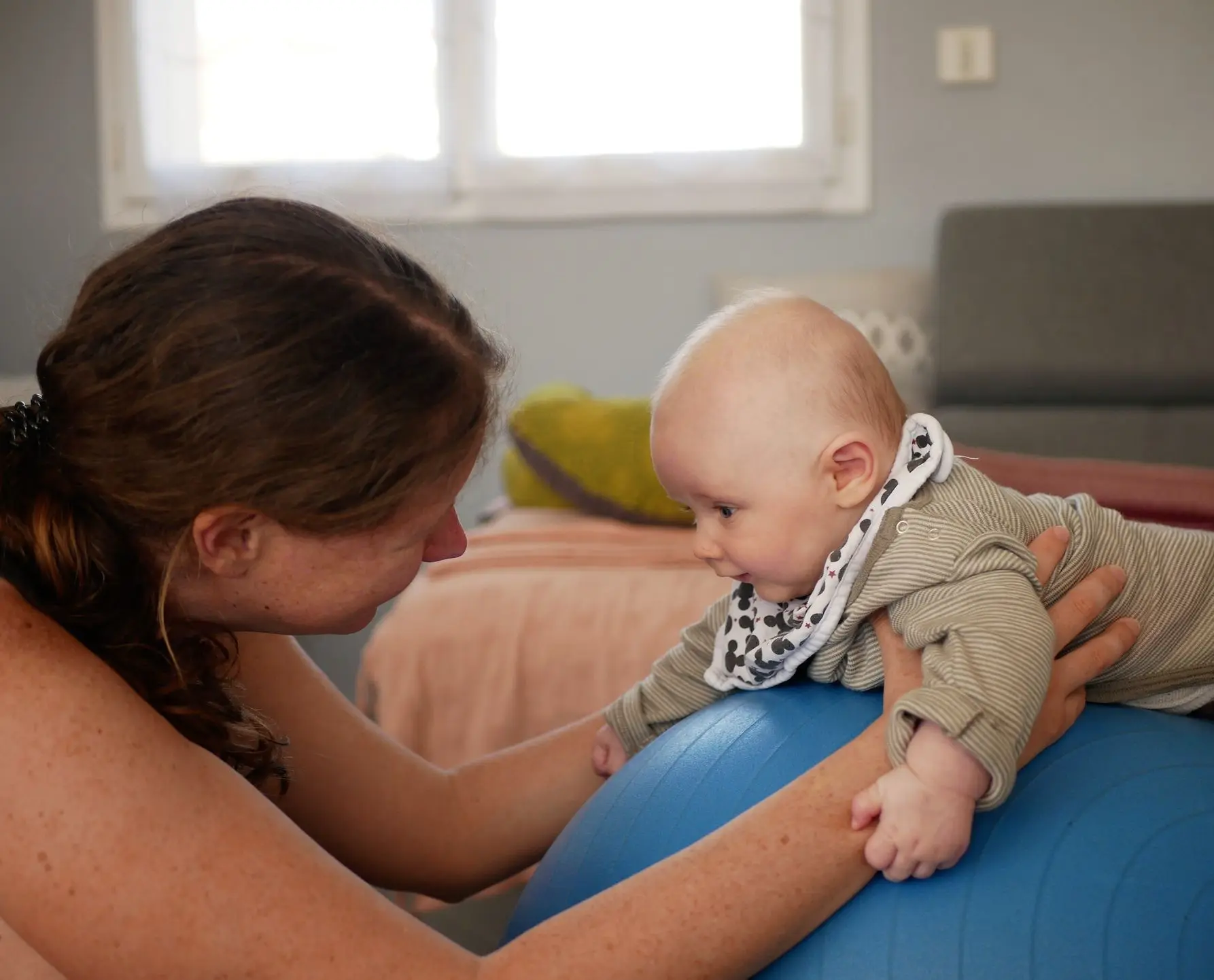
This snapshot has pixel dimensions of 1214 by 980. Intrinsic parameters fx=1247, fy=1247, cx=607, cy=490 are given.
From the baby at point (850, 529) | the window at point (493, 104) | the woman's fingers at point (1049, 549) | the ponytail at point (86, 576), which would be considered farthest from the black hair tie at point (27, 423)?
the window at point (493, 104)

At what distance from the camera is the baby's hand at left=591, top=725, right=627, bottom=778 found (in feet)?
4.15

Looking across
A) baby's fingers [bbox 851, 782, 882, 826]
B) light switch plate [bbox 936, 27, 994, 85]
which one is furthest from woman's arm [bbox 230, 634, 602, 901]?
light switch plate [bbox 936, 27, 994, 85]

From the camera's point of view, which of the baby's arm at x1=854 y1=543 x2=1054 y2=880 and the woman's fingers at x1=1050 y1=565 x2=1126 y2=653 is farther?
the woman's fingers at x1=1050 y1=565 x2=1126 y2=653

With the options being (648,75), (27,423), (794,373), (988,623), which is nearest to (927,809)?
(988,623)

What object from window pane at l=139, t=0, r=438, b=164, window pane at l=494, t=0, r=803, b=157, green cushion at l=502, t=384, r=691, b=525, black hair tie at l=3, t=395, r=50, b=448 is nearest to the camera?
black hair tie at l=3, t=395, r=50, b=448

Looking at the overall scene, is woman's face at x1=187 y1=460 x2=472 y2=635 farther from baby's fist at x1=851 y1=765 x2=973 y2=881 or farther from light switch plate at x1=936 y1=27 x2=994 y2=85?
light switch plate at x1=936 y1=27 x2=994 y2=85

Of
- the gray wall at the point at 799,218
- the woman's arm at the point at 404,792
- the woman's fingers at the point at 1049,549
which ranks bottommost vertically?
the woman's arm at the point at 404,792

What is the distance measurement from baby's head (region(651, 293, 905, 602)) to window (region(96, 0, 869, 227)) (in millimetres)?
2581

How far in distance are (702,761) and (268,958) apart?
378mm

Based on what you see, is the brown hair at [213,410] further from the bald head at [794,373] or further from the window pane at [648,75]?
the window pane at [648,75]

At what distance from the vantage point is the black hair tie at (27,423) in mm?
931

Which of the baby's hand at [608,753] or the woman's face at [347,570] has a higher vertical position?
the woman's face at [347,570]

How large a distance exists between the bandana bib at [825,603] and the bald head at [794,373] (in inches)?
1.5

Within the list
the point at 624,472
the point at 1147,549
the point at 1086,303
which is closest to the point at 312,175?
the point at 624,472
